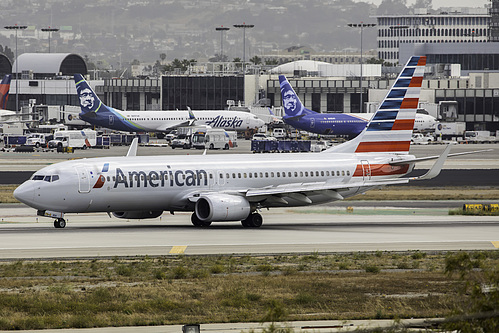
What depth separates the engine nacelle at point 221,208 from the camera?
1809 inches

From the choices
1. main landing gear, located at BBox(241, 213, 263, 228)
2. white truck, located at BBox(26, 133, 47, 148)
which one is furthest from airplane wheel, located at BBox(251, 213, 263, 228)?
white truck, located at BBox(26, 133, 47, 148)

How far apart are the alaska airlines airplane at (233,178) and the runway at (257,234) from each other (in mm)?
1295

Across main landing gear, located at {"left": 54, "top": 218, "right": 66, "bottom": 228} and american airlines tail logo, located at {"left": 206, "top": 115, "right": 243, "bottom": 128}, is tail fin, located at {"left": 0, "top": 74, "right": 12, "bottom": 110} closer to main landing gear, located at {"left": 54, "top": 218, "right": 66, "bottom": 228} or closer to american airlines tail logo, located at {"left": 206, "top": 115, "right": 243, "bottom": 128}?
american airlines tail logo, located at {"left": 206, "top": 115, "right": 243, "bottom": 128}

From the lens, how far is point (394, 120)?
5350cm

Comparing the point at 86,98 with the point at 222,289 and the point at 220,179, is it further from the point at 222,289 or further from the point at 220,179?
the point at 222,289

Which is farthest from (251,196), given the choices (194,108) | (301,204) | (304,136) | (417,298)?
(194,108)

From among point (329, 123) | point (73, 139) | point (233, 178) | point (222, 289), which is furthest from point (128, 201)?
point (329, 123)

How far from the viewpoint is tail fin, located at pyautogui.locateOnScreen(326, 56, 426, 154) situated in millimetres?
53188

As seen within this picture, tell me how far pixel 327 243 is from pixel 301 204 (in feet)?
28.6

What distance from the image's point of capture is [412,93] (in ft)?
176

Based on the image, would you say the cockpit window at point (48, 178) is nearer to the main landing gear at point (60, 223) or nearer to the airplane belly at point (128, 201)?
the airplane belly at point (128, 201)

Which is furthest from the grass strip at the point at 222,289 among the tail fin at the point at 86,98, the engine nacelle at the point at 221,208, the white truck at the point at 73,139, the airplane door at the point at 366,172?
the tail fin at the point at 86,98

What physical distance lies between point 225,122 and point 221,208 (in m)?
98.4

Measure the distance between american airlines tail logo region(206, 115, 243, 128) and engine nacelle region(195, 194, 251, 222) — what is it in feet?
316
